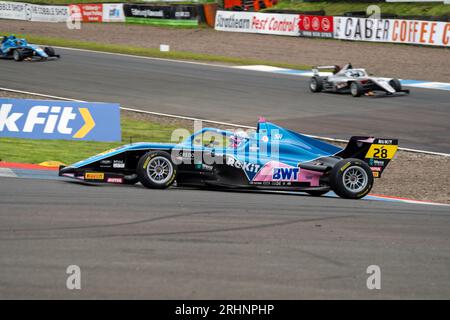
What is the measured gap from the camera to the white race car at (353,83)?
25.5 meters

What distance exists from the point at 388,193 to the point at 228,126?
23.2ft

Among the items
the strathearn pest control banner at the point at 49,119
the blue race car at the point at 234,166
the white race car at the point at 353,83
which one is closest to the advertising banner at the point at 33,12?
the white race car at the point at 353,83

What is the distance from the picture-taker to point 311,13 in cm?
4044

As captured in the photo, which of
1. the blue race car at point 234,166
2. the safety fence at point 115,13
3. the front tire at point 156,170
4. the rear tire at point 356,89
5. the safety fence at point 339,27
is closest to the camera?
the front tire at point 156,170

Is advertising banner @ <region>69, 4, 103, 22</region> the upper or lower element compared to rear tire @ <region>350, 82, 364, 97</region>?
upper

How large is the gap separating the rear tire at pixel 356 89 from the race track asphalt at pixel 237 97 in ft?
0.82

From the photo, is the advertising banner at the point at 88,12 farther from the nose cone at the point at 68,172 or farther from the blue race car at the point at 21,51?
the nose cone at the point at 68,172

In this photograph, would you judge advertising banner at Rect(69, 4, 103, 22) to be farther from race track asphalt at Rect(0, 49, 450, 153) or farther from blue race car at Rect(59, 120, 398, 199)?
blue race car at Rect(59, 120, 398, 199)

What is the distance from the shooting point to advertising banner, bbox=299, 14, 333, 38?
129 feet

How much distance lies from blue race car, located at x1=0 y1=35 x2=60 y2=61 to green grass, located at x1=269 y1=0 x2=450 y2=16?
18177mm

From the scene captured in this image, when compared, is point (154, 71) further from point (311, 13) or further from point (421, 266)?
point (421, 266)

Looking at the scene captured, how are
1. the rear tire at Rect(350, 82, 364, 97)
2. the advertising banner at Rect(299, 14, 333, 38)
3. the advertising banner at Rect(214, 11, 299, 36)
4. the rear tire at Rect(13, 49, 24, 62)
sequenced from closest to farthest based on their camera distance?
the rear tire at Rect(350, 82, 364, 97)
the rear tire at Rect(13, 49, 24, 62)
the advertising banner at Rect(299, 14, 333, 38)
the advertising banner at Rect(214, 11, 299, 36)

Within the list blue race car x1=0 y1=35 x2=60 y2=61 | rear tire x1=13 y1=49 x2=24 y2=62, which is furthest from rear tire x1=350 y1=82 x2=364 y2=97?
rear tire x1=13 y1=49 x2=24 y2=62

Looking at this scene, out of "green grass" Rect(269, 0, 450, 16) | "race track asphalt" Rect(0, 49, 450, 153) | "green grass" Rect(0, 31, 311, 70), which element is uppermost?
"green grass" Rect(269, 0, 450, 16)
